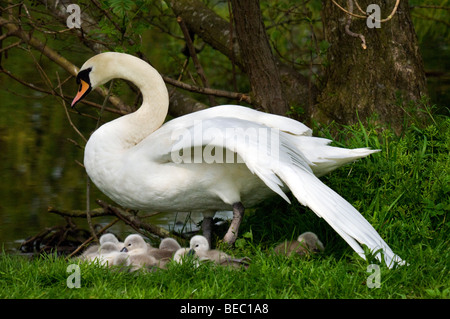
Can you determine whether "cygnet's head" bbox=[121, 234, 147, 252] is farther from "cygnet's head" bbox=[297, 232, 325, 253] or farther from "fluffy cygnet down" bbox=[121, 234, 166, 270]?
"cygnet's head" bbox=[297, 232, 325, 253]

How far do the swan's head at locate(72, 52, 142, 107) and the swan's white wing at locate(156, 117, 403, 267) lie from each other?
741 mm

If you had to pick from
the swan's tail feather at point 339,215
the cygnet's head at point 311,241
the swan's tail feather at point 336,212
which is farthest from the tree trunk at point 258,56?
the swan's tail feather at point 339,215

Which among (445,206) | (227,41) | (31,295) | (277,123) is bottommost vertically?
(31,295)

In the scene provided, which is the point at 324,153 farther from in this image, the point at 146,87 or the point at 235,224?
the point at 146,87

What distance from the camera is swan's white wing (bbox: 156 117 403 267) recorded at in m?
4.45

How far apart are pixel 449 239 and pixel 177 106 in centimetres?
320

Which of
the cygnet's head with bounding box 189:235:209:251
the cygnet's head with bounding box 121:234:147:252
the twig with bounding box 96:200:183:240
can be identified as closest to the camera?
the cygnet's head with bounding box 189:235:209:251

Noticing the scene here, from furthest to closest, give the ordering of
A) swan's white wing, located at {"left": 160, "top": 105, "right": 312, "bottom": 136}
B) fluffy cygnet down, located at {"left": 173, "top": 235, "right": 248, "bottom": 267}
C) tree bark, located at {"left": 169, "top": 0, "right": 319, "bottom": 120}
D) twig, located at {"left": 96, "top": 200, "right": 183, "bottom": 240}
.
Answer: tree bark, located at {"left": 169, "top": 0, "right": 319, "bottom": 120} → twig, located at {"left": 96, "top": 200, "right": 183, "bottom": 240} → swan's white wing, located at {"left": 160, "top": 105, "right": 312, "bottom": 136} → fluffy cygnet down, located at {"left": 173, "top": 235, "right": 248, "bottom": 267}

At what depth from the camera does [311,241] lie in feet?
16.5

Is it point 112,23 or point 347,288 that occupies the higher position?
point 112,23

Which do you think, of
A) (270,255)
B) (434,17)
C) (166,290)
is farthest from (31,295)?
(434,17)

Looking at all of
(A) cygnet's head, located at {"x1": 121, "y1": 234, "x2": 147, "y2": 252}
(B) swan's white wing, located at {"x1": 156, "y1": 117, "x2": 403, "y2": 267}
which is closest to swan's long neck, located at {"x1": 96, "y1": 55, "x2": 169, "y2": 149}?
(B) swan's white wing, located at {"x1": 156, "y1": 117, "x2": 403, "y2": 267}

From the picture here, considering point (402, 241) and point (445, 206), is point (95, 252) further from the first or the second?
point (445, 206)

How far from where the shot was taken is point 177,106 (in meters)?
7.47
